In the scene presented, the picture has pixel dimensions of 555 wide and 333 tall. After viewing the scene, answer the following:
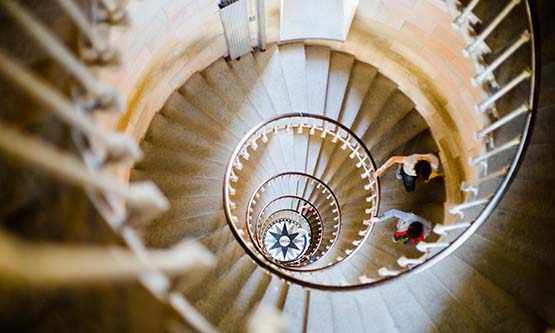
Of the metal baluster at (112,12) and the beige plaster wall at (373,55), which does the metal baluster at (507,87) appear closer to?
the beige plaster wall at (373,55)

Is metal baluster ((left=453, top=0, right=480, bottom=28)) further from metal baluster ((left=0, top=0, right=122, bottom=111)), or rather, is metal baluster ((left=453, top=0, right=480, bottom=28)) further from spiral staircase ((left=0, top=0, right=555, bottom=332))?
metal baluster ((left=0, top=0, right=122, bottom=111))

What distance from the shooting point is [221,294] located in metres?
4.30

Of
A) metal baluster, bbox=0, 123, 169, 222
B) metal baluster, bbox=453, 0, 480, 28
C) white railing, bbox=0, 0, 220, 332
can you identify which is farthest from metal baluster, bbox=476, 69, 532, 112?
→ metal baluster, bbox=0, 123, 169, 222

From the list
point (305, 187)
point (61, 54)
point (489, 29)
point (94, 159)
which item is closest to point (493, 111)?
point (489, 29)

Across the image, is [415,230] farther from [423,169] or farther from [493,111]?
[493,111]

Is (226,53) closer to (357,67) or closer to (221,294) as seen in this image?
(357,67)

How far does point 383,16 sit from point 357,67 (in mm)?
1051

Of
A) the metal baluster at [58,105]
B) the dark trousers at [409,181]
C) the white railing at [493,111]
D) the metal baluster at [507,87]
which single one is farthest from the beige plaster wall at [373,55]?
the metal baluster at [58,105]

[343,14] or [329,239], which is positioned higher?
[343,14]

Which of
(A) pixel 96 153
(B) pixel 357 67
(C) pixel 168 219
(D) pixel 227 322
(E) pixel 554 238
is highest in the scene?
(B) pixel 357 67

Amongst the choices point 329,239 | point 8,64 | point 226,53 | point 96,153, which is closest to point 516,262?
point 96,153

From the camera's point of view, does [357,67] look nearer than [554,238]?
No

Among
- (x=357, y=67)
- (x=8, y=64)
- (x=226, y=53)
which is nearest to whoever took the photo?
(x=8, y=64)

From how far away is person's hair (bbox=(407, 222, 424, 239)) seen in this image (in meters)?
5.00
